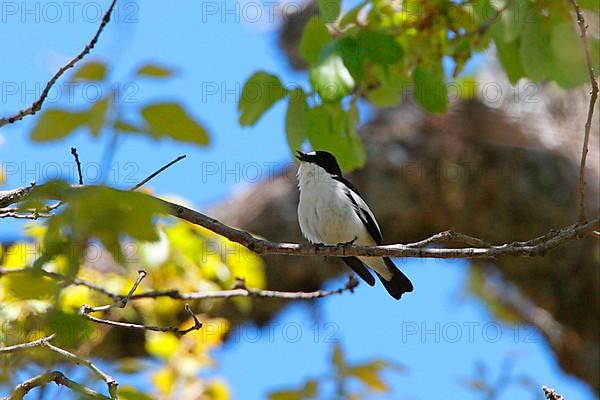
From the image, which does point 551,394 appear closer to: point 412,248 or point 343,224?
point 412,248

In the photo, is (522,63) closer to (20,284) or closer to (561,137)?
(20,284)

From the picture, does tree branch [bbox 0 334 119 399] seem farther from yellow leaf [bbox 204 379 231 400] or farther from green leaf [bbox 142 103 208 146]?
yellow leaf [bbox 204 379 231 400]

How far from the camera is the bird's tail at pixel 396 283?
4.62m

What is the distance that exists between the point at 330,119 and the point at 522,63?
2.77ft

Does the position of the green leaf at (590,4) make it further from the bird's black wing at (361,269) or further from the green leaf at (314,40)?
the bird's black wing at (361,269)

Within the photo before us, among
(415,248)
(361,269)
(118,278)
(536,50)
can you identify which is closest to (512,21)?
(536,50)

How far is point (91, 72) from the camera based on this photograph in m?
1.43

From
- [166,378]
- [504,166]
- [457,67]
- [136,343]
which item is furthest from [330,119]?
[504,166]

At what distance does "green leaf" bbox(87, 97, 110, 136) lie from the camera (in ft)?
4.41

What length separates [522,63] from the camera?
3457 millimetres

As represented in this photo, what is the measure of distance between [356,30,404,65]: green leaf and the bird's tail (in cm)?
157

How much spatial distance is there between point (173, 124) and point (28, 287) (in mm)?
322

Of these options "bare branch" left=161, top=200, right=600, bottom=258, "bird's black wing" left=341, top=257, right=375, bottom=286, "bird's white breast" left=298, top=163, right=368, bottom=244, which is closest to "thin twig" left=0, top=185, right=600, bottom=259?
"bare branch" left=161, top=200, right=600, bottom=258

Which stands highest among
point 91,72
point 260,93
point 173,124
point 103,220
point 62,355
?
point 260,93
